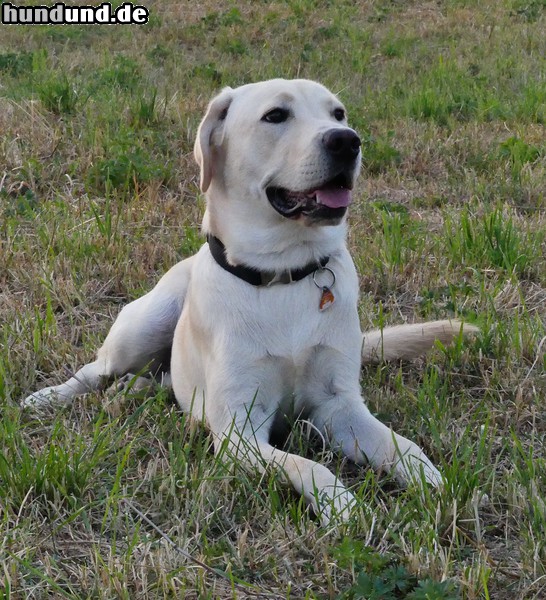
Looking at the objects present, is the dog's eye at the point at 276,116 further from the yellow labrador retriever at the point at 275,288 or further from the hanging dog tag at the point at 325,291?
the hanging dog tag at the point at 325,291

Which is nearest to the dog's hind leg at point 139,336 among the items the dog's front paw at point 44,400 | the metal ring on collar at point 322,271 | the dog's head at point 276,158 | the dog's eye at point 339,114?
the dog's front paw at point 44,400

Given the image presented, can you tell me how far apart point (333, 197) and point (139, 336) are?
1074mm

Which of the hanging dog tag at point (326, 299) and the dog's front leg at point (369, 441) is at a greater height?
the hanging dog tag at point (326, 299)

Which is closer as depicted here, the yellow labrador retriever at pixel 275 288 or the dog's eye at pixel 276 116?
the yellow labrador retriever at pixel 275 288

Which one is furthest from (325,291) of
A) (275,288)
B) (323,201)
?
(323,201)

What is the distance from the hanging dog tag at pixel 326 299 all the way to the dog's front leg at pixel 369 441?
303 millimetres

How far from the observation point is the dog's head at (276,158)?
2.81 m

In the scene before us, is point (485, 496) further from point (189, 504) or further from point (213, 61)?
point (213, 61)

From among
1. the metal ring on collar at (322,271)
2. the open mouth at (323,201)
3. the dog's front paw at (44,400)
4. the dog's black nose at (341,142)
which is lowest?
the dog's front paw at (44,400)

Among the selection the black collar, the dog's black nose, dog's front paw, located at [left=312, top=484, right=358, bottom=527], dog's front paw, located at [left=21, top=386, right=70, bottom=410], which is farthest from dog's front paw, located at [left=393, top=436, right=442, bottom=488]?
dog's front paw, located at [left=21, top=386, right=70, bottom=410]

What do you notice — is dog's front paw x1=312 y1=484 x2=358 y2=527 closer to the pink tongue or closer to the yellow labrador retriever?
the yellow labrador retriever

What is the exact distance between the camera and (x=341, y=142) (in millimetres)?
2777

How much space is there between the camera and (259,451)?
257 centimetres

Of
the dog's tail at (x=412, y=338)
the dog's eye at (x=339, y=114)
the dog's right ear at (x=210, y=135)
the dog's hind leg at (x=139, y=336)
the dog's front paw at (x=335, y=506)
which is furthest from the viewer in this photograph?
the dog's hind leg at (x=139, y=336)
